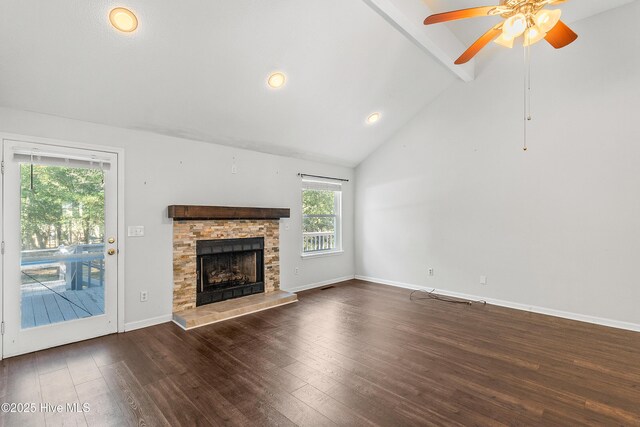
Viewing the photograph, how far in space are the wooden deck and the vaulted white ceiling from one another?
187cm

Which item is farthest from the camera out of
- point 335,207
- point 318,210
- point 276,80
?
point 335,207

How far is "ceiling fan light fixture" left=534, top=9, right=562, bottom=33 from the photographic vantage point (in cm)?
221

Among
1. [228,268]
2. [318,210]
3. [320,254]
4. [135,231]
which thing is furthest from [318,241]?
[135,231]

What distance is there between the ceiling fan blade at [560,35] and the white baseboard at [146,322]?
4.92 metres

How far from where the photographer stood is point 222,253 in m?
4.44

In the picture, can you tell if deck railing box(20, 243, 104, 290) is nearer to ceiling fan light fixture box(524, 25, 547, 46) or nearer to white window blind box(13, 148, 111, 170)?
white window blind box(13, 148, 111, 170)

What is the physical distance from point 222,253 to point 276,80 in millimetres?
2475

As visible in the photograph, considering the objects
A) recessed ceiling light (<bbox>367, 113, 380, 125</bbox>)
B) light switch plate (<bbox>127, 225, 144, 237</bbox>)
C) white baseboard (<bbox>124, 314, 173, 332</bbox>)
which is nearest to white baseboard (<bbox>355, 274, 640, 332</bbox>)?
recessed ceiling light (<bbox>367, 113, 380, 125</bbox>)

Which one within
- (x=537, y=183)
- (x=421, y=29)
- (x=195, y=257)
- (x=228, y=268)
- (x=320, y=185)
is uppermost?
(x=421, y=29)

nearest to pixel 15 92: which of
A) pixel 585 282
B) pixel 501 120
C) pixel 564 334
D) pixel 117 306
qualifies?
pixel 117 306

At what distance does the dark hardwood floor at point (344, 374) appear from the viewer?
204 centimetres

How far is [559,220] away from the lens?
13.0 feet

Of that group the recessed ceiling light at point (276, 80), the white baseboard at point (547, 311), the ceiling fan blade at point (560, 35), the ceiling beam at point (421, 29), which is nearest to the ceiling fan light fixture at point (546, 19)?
the ceiling fan blade at point (560, 35)

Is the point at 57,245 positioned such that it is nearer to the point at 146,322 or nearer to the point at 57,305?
the point at 57,305
